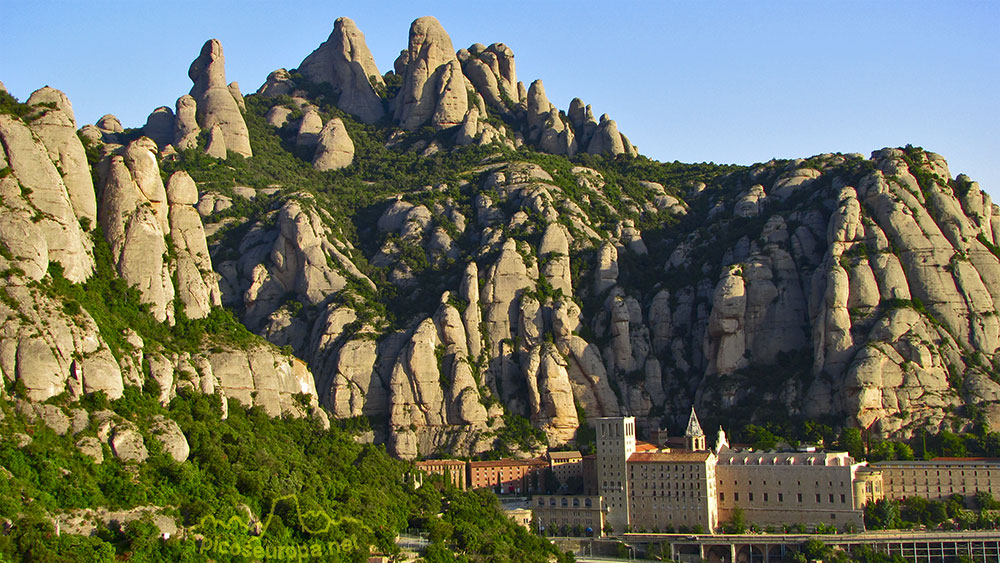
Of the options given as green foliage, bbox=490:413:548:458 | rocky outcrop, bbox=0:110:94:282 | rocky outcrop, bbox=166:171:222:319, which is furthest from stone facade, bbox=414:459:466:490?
rocky outcrop, bbox=0:110:94:282

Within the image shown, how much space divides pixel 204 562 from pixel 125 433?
12799 mm

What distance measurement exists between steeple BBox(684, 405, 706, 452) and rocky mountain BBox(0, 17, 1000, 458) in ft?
28.3

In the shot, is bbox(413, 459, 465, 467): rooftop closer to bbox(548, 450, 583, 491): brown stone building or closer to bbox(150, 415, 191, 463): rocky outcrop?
bbox(548, 450, 583, 491): brown stone building

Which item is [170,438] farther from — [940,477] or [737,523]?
[940,477]

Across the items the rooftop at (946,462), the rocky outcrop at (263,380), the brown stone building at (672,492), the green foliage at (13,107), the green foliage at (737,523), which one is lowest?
the green foliage at (737,523)

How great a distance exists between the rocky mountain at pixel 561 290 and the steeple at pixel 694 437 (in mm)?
8640

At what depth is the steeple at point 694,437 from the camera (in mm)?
144500

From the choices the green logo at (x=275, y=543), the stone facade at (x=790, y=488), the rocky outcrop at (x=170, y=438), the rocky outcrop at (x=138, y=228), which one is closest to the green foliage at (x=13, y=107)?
the rocky outcrop at (x=138, y=228)

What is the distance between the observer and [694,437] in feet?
474

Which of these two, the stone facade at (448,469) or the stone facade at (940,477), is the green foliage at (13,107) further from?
the stone facade at (940,477)

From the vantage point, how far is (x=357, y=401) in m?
156

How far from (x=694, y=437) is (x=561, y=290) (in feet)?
107

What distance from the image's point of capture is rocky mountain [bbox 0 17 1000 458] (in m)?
128

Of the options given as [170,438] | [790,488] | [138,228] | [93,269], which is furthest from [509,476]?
[170,438]
